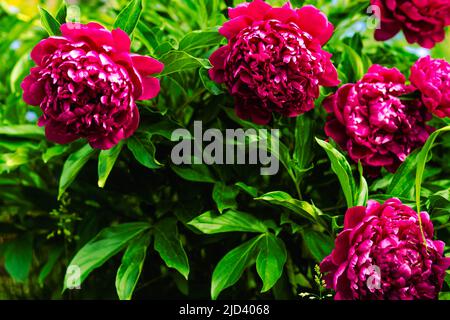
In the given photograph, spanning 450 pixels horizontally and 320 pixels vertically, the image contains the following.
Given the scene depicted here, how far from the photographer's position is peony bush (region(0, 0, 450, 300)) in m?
1.03

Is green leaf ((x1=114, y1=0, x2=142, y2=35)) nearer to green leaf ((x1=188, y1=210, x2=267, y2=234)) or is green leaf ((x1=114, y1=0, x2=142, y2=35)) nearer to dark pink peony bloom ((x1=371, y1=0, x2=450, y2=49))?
green leaf ((x1=188, y1=210, x2=267, y2=234))

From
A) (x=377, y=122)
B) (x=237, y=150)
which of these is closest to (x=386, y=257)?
(x=377, y=122)

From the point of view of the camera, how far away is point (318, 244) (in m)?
1.22

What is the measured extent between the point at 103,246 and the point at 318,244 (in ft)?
1.40

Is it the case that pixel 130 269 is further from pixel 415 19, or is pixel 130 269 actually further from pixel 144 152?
pixel 415 19

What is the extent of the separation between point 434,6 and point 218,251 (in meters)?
0.71

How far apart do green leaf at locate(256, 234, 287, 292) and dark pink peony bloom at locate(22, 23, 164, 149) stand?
1.12 ft

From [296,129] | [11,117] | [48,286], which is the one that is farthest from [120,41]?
[48,286]

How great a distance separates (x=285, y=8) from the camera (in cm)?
112

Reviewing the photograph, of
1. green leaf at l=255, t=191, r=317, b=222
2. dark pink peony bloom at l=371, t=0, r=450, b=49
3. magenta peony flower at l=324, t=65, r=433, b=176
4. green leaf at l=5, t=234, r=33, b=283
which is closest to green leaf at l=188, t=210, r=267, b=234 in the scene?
green leaf at l=255, t=191, r=317, b=222

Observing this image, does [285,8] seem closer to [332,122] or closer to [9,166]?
[332,122]

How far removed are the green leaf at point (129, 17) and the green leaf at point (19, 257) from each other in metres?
0.73

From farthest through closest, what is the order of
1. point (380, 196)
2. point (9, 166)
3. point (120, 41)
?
point (9, 166) < point (380, 196) < point (120, 41)

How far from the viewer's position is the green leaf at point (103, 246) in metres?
1.25
